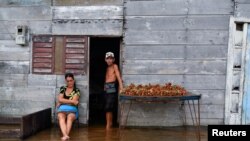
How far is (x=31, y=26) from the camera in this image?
8.53 meters

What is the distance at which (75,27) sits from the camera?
836cm

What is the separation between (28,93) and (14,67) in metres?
0.66

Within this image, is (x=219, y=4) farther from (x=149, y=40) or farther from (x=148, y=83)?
(x=148, y=83)

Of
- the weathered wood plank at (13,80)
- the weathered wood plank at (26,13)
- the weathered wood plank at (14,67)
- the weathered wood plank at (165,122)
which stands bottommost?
the weathered wood plank at (165,122)

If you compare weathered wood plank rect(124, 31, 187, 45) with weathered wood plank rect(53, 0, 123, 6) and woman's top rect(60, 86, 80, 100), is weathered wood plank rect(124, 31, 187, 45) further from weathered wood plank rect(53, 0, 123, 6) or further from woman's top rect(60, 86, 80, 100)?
woman's top rect(60, 86, 80, 100)

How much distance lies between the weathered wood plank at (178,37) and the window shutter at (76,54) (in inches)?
38.2

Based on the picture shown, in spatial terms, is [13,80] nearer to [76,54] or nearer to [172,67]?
[76,54]

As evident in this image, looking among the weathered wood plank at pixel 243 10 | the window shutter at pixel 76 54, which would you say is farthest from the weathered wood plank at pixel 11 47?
the weathered wood plank at pixel 243 10

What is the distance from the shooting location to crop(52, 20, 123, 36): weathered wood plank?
8211 mm

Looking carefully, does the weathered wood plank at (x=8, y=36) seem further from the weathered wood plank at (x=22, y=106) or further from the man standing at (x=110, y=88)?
the man standing at (x=110, y=88)

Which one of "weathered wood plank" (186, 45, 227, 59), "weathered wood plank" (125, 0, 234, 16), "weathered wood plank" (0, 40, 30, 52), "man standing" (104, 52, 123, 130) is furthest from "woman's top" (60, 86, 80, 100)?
"weathered wood plank" (186, 45, 227, 59)

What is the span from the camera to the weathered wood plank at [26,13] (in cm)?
846

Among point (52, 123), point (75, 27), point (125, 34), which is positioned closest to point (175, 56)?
point (125, 34)

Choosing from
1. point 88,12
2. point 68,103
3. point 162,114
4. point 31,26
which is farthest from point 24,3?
point 162,114
